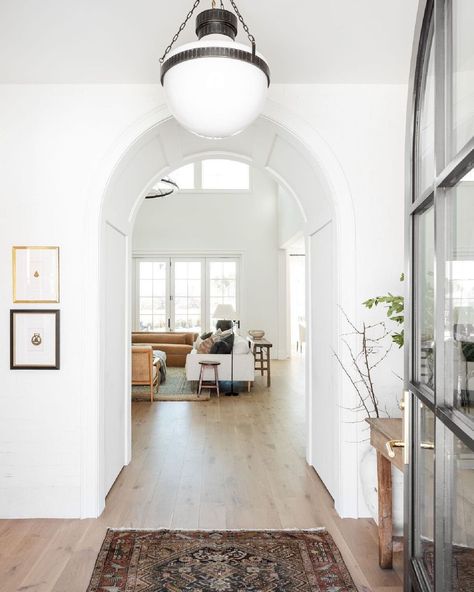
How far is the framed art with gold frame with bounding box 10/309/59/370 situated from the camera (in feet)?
9.48

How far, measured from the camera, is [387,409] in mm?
2922

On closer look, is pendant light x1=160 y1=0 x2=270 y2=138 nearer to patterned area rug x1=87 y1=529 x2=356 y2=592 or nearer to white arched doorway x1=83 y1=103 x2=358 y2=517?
white arched doorway x1=83 y1=103 x2=358 y2=517

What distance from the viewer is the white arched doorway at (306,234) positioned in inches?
114

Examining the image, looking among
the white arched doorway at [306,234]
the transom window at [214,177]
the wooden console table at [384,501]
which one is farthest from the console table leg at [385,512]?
the transom window at [214,177]

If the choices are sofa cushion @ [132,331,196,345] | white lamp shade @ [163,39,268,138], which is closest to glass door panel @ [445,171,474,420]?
white lamp shade @ [163,39,268,138]

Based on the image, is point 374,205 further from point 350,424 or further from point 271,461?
point 271,461

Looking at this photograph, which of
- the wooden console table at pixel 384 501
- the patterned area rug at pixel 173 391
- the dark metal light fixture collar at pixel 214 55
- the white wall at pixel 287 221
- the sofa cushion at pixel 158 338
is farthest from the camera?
the sofa cushion at pixel 158 338

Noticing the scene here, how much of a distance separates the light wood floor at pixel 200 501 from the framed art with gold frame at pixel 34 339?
3.08ft

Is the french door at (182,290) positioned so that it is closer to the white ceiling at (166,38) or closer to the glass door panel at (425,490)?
the white ceiling at (166,38)

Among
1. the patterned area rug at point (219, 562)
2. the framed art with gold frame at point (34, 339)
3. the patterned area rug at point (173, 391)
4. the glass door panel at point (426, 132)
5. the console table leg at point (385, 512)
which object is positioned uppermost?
the glass door panel at point (426, 132)

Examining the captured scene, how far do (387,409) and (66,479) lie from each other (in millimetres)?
2011

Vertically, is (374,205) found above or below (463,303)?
above

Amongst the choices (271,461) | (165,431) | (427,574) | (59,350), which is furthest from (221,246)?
(427,574)

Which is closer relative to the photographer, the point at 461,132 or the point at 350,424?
the point at 461,132
